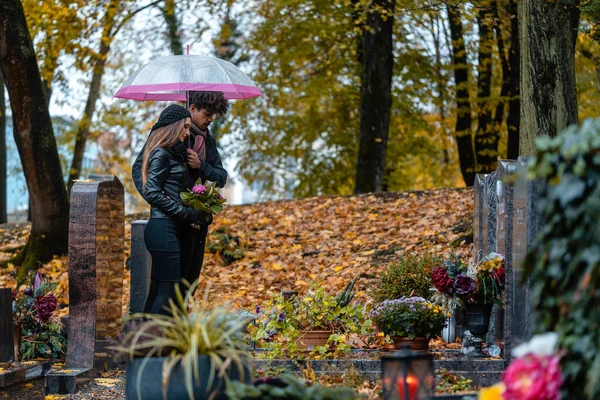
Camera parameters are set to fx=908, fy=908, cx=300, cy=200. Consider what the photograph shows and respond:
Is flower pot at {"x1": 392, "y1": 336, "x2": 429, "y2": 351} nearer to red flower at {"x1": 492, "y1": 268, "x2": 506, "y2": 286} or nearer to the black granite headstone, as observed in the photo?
red flower at {"x1": 492, "y1": 268, "x2": 506, "y2": 286}

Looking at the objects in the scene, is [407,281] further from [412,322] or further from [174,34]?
[174,34]

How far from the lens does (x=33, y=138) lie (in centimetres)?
1374

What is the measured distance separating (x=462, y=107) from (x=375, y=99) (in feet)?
11.7

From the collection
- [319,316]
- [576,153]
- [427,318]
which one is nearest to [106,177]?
[319,316]

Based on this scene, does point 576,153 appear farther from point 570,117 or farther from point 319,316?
point 570,117

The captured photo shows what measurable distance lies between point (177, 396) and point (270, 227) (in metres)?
10.8

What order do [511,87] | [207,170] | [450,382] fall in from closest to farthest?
[450,382], [207,170], [511,87]

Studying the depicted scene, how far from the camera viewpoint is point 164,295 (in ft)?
24.9

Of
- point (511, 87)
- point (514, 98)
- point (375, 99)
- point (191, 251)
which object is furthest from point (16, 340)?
point (511, 87)

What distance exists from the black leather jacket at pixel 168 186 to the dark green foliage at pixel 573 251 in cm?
404

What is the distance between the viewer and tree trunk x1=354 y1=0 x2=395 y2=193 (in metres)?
17.8

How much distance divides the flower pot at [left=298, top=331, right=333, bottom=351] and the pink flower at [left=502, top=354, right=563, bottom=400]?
381 centimetres

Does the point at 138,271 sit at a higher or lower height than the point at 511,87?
lower

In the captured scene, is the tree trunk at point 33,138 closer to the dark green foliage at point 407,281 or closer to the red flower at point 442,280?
the dark green foliage at point 407,281
